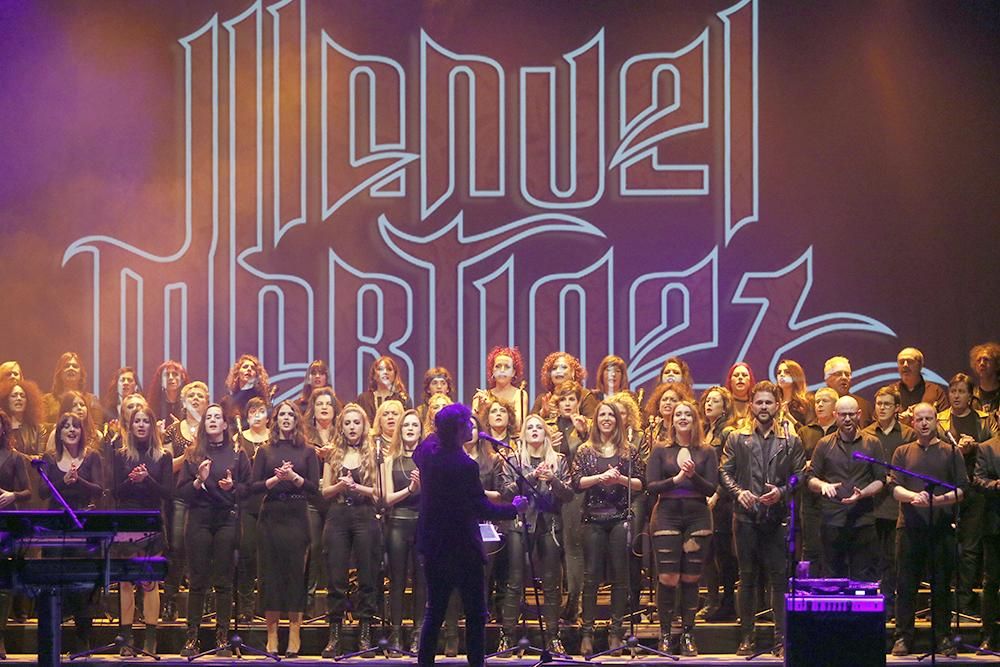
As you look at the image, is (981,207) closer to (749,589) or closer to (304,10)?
(749,589)

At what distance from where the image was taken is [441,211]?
12008mm

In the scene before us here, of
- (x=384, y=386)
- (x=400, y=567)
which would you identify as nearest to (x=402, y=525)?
(x=400, y=567)

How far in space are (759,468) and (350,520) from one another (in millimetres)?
2750

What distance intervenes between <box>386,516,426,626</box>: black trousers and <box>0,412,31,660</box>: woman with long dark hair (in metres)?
2.48

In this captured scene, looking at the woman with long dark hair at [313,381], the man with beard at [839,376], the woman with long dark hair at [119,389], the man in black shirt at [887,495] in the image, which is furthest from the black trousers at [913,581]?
the woman with long dark hair at [119,389]

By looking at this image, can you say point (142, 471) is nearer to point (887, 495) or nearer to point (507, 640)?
point (507, 640)

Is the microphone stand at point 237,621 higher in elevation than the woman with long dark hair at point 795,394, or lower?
lower

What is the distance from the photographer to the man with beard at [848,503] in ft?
28.7

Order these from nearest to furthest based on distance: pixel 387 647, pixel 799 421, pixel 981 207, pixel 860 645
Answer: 1. pixel 860 645
2. pixel 387 647
3. pixel 799 421
4. pixel 981 207

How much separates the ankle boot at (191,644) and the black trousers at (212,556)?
3 centimetres

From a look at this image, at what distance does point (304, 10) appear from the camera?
1197 cm

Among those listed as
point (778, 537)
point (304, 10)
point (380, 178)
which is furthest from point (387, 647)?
point (304, 10)

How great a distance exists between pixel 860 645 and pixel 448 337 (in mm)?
5801

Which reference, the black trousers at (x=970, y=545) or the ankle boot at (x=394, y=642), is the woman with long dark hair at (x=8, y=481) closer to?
the ankle boot at (x=394, y=642)
